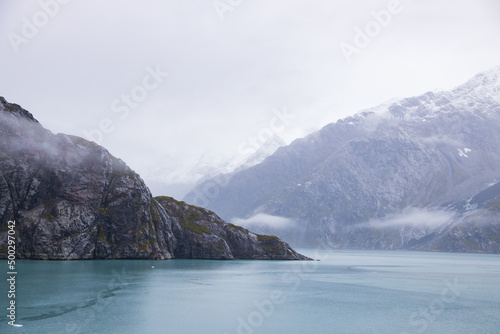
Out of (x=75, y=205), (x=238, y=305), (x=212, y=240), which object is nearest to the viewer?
(x=238, y=305)

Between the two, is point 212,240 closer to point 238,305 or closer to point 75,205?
point 75,205

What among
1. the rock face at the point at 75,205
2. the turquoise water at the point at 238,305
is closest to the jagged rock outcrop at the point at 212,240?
the rock face at the point at 75,205

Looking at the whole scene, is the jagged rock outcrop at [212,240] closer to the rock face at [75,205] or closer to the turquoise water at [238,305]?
→ the rock face at [75,205]

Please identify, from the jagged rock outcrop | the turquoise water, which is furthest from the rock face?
the turquoise water

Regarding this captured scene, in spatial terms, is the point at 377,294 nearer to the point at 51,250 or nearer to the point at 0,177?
the point at 51,250

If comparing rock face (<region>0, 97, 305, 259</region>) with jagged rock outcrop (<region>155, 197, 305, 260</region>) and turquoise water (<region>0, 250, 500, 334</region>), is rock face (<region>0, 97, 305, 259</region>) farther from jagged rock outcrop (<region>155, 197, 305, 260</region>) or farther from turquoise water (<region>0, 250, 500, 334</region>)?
turquoise water (<region>0, 250, 500, 334</region>)

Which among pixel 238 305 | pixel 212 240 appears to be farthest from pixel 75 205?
pixel 238 305

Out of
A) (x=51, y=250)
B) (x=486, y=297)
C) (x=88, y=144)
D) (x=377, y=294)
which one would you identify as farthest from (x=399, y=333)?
(x=88, y=144)

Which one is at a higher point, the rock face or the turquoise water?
the rock face
